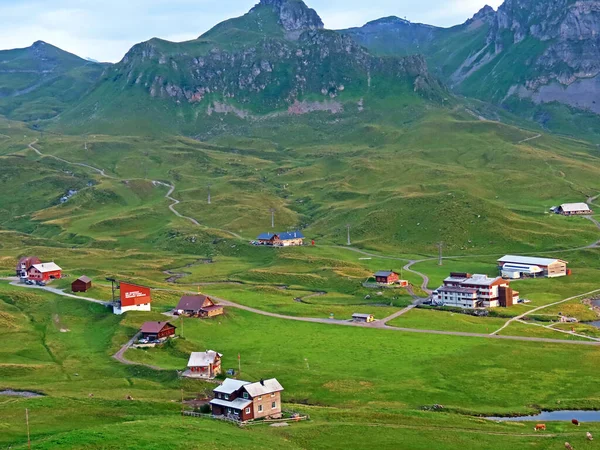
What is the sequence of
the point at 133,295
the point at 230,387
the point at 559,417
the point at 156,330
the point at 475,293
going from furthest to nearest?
the point at 475,293 → the point at 133,295 → the point at 156,330 → the point at 559,417 → the point at 230,387

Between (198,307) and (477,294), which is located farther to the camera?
(477,294)

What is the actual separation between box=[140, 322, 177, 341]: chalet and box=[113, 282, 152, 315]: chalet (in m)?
13.7

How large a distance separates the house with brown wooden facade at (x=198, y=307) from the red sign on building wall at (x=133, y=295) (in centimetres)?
584

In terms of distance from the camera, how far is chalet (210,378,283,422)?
7900cm

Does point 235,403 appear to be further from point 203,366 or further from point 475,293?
point 475,293

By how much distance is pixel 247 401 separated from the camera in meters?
79.2

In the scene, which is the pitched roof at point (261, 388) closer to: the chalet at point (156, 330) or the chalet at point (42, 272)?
the chalet at point (156, 330)

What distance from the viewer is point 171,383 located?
94875mm

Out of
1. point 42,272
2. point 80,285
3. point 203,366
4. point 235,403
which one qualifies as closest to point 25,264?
point 42,272

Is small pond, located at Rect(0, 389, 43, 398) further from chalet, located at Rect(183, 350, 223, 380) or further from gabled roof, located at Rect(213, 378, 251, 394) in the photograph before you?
gabled roof, located at Rect(213, 378, 251, 394)

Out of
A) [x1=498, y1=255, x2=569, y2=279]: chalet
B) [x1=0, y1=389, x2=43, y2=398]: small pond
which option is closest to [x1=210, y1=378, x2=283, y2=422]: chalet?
[x1=0, y1=389, x2=43, y2=398]: small pond

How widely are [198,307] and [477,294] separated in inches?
2146

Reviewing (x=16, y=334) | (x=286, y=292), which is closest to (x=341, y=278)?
(x=286, y=292)

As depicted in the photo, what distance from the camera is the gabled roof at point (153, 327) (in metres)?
112
